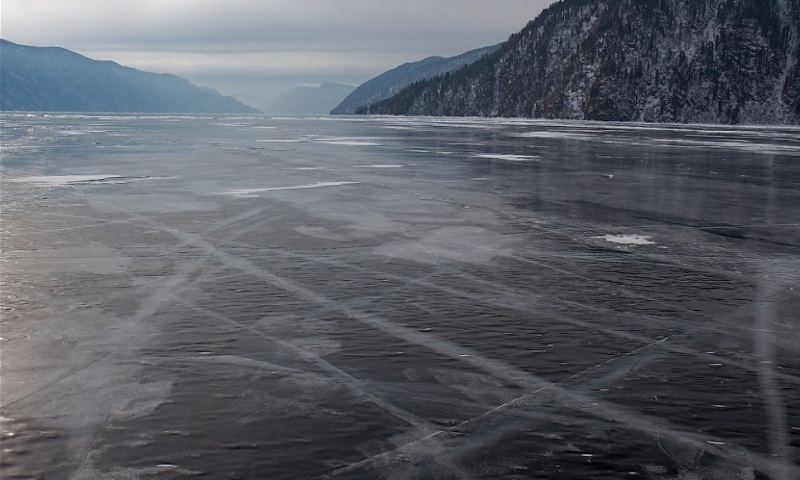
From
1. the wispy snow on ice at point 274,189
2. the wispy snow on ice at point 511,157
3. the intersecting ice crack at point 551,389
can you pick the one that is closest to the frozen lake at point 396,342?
the intersecting ice crack at point 551,389

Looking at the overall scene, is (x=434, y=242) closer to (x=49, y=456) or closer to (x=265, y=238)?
(x=265, y=238)

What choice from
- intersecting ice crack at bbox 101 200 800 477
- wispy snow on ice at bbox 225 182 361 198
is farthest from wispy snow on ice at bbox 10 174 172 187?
intersecting ice crack at bbox 101 200 800 477

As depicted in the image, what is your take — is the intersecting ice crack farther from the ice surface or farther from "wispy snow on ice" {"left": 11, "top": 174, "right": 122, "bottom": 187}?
"wispy snow on ice" {"left": 11, "top": 174, "right": 122, "bottom": 187}

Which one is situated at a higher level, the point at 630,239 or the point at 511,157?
the point at 511,157

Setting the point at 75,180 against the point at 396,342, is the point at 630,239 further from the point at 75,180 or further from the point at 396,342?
the point at 75,180

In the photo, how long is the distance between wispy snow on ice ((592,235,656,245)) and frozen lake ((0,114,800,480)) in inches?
4.3

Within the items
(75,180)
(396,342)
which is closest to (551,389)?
(396,342)

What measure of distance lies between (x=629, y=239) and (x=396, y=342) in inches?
339

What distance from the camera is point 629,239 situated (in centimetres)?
1570

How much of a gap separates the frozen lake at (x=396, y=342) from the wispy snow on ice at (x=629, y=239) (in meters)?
0.11

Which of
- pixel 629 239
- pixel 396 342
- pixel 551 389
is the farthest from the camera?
pixel 629 239

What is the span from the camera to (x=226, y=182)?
25.9m

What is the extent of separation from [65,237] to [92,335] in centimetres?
698

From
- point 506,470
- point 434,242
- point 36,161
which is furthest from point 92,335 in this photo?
point 36,161
